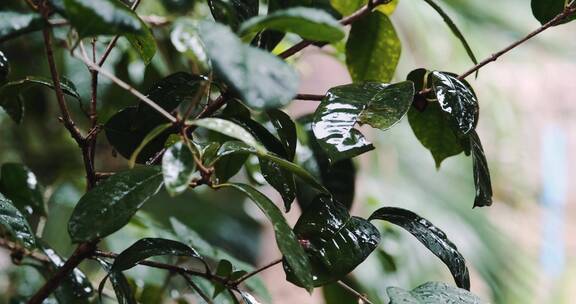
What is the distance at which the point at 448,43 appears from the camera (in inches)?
66.5

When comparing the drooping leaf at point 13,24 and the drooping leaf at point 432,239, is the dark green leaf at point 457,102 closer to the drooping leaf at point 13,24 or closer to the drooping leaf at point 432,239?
the drooping leaf at point 432,239

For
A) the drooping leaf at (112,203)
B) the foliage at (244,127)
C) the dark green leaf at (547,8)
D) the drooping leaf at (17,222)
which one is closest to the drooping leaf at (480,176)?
the foliage at (244,127)

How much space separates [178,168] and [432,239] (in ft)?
0.67

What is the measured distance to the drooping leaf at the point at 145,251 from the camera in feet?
1.74

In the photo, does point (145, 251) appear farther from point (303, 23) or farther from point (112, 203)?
point (303, 23)

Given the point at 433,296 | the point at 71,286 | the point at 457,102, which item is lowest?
the point at 71,286

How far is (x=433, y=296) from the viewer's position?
0.48 m

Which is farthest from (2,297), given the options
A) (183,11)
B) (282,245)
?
(282,245)

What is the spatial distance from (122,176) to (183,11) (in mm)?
512

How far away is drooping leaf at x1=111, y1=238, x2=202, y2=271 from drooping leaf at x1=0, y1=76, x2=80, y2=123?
0.39ft

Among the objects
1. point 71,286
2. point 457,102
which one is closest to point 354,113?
point 457,102

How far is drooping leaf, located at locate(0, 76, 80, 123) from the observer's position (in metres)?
0.55

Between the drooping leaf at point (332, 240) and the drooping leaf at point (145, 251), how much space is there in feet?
0.32

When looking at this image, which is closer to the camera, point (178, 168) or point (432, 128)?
point (178, 168)
